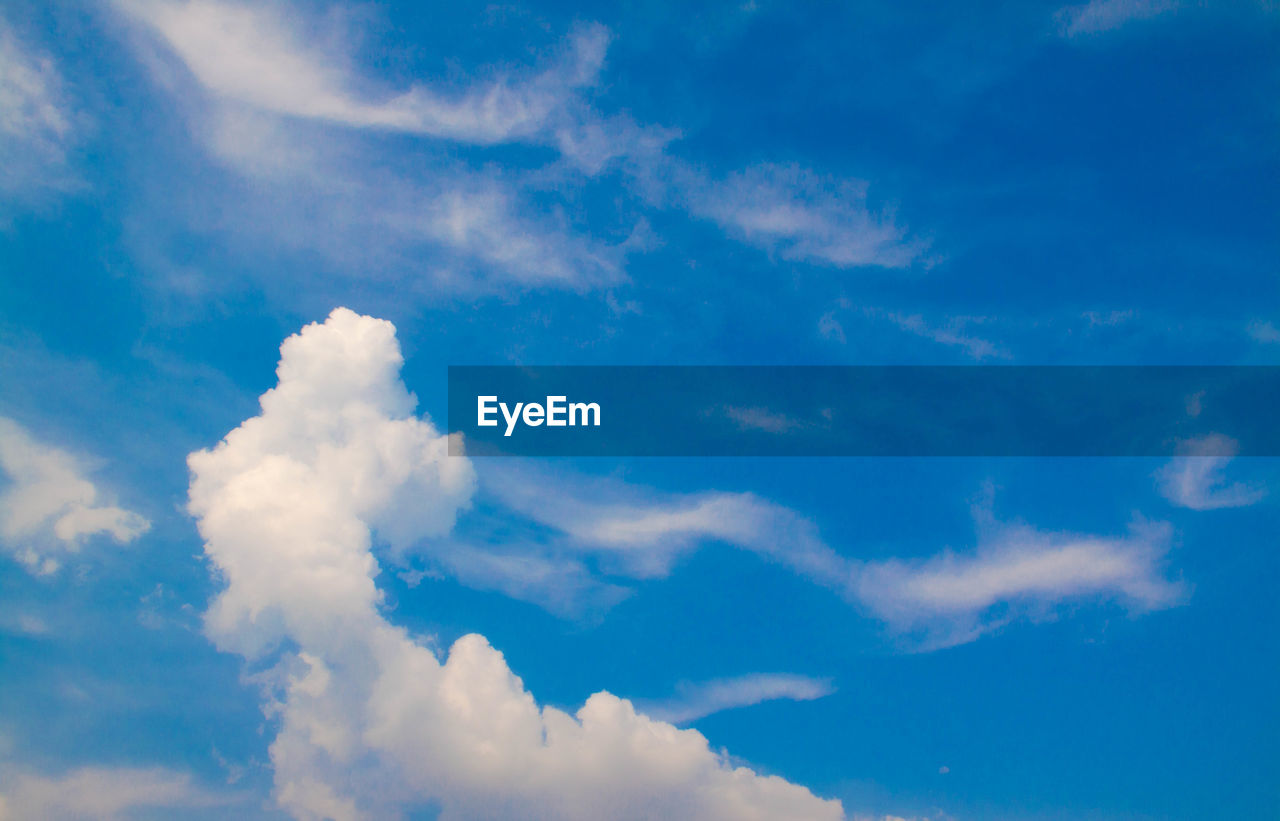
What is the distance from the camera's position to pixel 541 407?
84000mm
